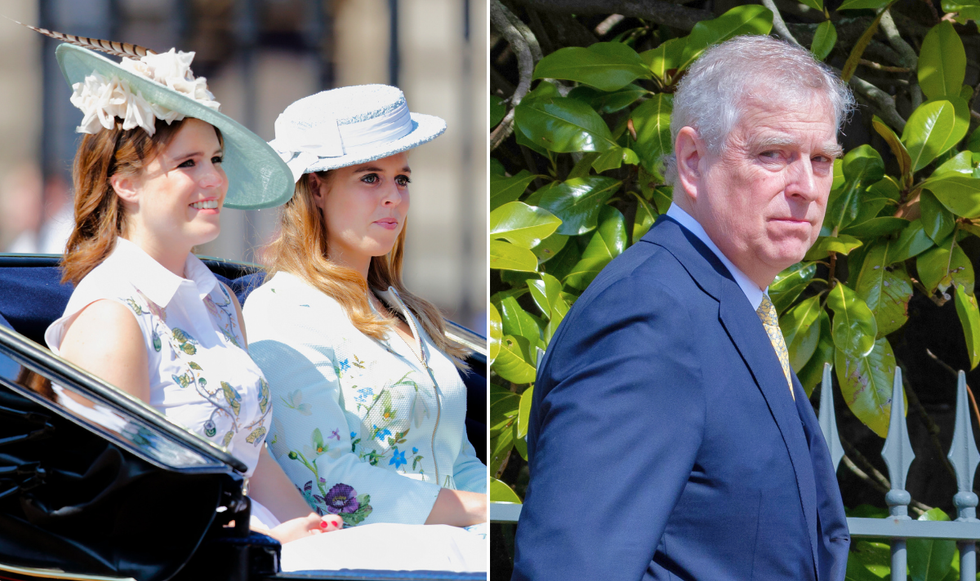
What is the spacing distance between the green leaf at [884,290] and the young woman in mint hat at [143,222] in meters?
1.58

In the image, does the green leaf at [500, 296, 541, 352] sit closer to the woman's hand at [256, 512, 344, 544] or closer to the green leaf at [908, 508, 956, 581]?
the woman's hand at [256, 512, 344, 544]

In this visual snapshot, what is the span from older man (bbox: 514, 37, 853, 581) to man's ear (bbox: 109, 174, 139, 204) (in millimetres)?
579

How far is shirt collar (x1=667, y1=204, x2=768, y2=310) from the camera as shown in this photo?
1.20 metres

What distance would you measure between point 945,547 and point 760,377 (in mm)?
1349

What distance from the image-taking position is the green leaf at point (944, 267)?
201 cm

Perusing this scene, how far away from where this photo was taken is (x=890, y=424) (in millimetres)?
1866

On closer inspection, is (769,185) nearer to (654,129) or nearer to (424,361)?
(424,361)

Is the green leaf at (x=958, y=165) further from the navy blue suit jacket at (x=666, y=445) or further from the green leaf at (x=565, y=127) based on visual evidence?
the navy blue suit jacket at (x=666, y=445)

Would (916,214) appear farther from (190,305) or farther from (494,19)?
(190,305)

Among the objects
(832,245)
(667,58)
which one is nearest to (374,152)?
(667,58)

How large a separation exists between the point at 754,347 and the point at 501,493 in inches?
38.9

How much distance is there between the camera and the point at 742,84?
1.20 meters

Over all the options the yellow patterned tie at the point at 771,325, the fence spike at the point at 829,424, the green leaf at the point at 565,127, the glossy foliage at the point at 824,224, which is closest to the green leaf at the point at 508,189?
the glossy foliage at the point at 824,224

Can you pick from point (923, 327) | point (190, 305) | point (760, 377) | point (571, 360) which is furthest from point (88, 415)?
point (923, 327)
